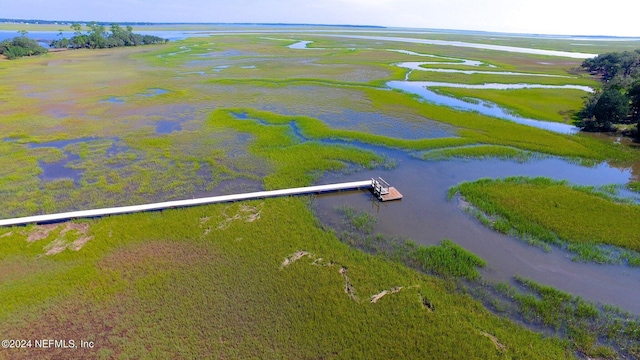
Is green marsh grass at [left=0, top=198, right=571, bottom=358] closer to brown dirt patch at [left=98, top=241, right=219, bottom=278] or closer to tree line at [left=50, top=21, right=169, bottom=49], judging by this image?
brown dirt patch at [left=98, top=241, right=219, bottom=278]

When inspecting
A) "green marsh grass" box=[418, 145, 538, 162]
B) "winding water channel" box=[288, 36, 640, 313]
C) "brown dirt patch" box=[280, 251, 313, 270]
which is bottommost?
"brown dirt patch" box=[280, 251, 313, 270]

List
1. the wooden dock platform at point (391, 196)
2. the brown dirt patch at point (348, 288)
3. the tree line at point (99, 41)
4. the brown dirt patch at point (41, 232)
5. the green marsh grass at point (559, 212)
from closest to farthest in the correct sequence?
the brown dirt patch at point (348, 288) < the brown dirt patch at point (41, 232) < the green marsh grass at point (559, 212) < the wooden dock platform at point (391, 196) < the tree line at point (99, 41)

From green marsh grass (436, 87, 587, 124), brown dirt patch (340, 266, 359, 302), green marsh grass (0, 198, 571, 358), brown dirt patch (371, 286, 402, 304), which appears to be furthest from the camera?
green marsh grass (436, 87, 587, 124)

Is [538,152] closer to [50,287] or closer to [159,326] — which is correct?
[159,326]

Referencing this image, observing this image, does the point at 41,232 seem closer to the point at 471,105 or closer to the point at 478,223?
the point at 478,223

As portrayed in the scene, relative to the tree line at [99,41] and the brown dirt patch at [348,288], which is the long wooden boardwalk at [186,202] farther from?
the tree line at [99,41]

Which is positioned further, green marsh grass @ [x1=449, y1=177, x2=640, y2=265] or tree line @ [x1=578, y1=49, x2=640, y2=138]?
tree line @ [x1=578, y1=49, x2=640, y2=138]

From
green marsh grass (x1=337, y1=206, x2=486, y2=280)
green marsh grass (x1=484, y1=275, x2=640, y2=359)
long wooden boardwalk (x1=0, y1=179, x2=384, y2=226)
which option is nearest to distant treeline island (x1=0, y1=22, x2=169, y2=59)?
long wooden boardwalk (x1=0, y1=179, x2=384, y2=226)

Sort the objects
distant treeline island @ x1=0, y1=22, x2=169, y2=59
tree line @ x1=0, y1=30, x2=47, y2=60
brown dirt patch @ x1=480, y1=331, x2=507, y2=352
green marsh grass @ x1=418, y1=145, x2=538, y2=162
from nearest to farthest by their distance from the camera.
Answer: brown dirt patch @ x1=480, y1=331, x2=507, y2=352 → green marsh grass @ x1=418, y1=145, x2=538, y2=162 → tree line @ x1=0, y1=30, x2=47, y2=60 → distant treeline island @ x1=0, y1=22, x2=169, y2=59

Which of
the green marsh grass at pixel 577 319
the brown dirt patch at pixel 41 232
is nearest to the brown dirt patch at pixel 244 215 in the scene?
the brown dirt patch at pixel 41 232
